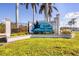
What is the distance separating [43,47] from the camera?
2.13m

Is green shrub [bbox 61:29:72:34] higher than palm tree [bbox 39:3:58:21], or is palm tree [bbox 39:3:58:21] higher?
palm tree [bbox 39:3:58:21]

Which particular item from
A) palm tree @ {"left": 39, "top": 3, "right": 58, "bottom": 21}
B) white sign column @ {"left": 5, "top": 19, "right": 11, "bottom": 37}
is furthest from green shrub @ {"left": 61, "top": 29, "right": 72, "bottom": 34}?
white sign column @ {"left": 5, "top": 19, "right": 11, "bottom": 37}

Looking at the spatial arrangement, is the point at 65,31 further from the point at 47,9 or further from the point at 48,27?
the point at 47,9

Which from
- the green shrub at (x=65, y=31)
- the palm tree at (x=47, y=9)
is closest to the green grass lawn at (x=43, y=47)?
the green shrub at (x=65, y=31)

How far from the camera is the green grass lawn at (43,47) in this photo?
2107 mm

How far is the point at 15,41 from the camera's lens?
2.15 metres

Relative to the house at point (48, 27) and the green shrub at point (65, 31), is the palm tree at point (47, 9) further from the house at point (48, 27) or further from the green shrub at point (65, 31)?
the green shrub at point (65, 31)

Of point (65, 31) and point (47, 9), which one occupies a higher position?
point (47, 9)

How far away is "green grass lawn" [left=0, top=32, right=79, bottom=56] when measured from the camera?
2.11 meters

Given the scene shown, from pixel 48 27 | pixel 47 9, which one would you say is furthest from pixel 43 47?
pixel 47 9

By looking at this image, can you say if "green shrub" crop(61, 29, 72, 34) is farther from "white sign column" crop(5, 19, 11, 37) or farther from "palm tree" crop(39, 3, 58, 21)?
"white sign column" crop(5, 19, 11, 37)

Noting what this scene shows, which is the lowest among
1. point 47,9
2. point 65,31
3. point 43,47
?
point 43,47

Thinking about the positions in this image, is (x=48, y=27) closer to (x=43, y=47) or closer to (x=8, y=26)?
(x=43, y=47)

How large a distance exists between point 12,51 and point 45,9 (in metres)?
0.67
